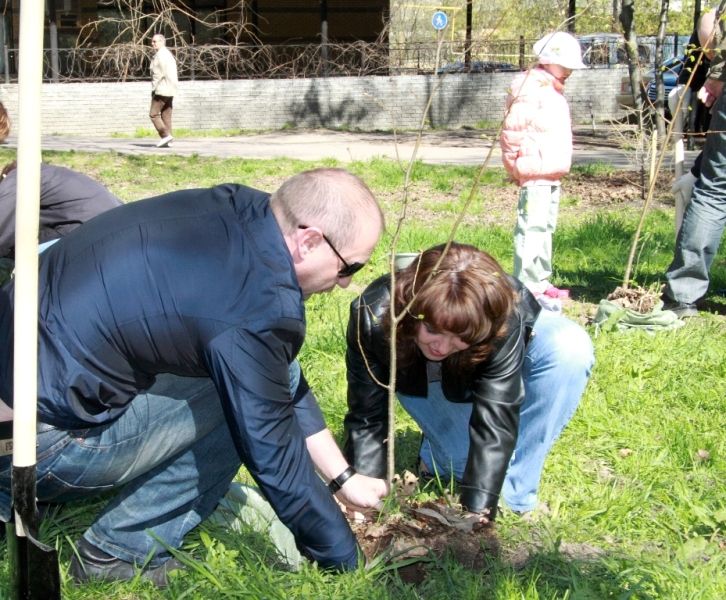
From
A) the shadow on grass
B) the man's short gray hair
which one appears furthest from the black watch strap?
the shadow on grass

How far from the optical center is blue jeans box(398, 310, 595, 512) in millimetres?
3131

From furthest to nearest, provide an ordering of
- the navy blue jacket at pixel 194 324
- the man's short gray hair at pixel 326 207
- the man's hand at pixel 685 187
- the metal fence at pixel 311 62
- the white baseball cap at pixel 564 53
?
the metal fence at pixel 311 62 → the white baseball cap at pixel 564 53 → the man's hand at pixel 685 187 → the man's short gray hair at pixel 326 207 → the navy blue jacket at pixel 194 324

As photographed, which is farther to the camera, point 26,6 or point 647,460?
point 647,460

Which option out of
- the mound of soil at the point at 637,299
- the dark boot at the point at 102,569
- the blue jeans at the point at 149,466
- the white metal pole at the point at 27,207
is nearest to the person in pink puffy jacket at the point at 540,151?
the mound of soil at the point at 637,299

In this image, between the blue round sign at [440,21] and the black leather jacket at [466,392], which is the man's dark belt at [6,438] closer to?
the black leather jacket at [466,392]

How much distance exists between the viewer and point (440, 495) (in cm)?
323

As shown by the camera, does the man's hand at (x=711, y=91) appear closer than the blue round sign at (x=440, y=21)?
No

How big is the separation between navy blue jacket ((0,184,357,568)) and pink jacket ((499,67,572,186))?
378cm

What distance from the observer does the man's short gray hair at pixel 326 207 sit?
2.25 m

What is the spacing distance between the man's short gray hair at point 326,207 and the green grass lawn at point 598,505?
36.1 inches

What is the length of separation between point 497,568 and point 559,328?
842 millimetres

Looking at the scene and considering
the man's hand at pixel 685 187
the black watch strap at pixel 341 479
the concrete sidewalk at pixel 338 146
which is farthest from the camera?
the concrete sidewalk at pixel 338 146

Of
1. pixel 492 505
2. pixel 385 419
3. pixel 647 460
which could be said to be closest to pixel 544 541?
pixel 492 505

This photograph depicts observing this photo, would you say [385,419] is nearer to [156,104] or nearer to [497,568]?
[497,568]
